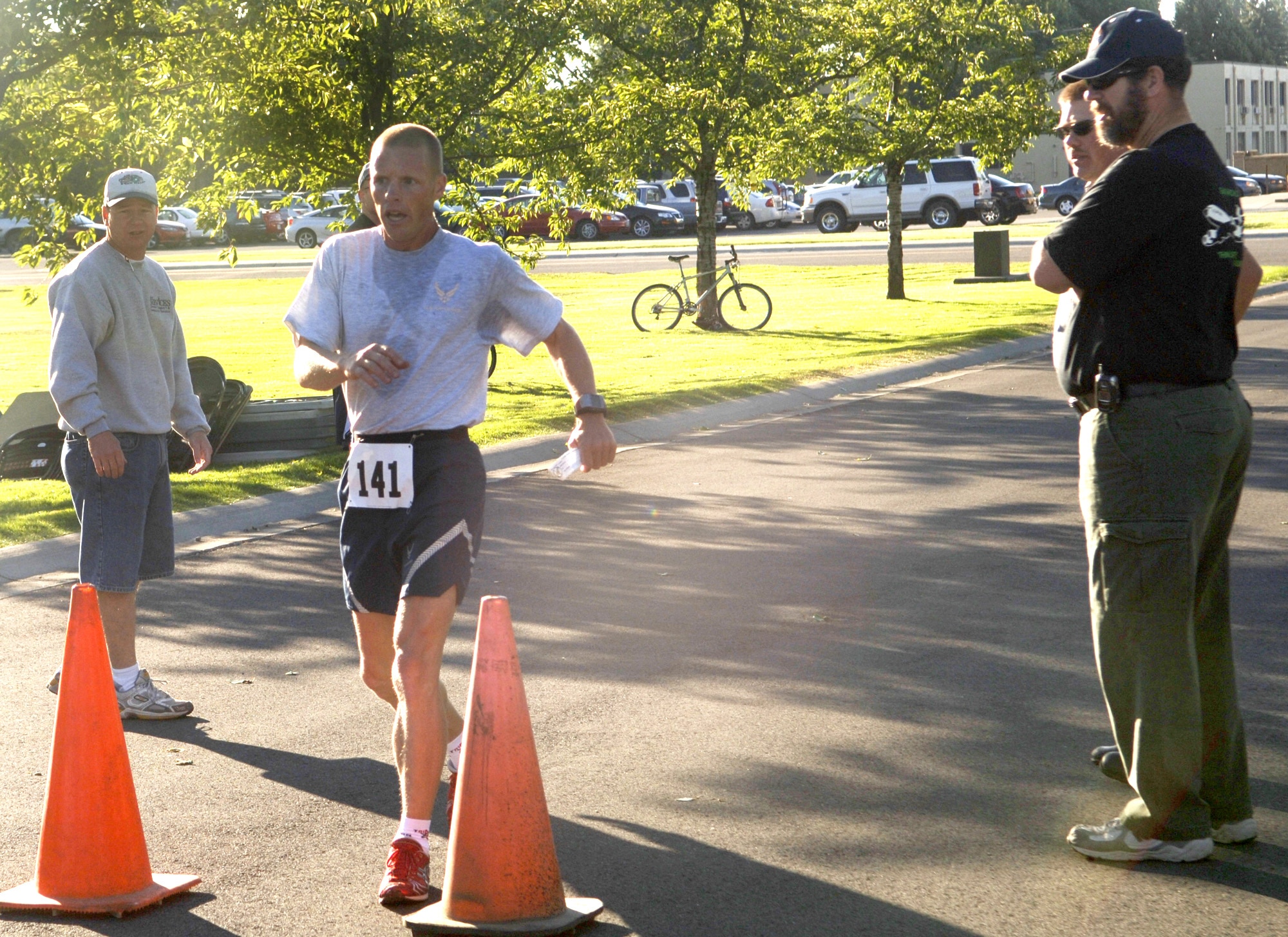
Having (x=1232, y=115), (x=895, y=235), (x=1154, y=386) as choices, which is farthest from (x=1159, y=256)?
(x=1232, y=115)

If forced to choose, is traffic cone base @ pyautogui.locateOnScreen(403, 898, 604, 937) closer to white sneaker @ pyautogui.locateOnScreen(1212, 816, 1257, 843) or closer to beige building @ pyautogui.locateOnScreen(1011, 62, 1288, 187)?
white sneaker @ pyautogui.locateOnScreen(1212, 816, 1257, 843)

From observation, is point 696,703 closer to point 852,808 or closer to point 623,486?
point 852,808

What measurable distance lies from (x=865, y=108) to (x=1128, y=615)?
19.7m

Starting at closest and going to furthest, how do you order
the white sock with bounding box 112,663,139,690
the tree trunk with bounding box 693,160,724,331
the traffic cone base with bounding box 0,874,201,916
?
the traffic cone base with bounding box 0,874,201,916 < the white sock with bounding box 112,663,139,690 < the tree trunk with bounding box 693,160,724,331

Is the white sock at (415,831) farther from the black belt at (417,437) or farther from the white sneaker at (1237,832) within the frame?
A: the white sneaker at (1237,832)

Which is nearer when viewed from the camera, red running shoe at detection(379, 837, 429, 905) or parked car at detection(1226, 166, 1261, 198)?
red running shoe at detection(379, 837, 429, 905)

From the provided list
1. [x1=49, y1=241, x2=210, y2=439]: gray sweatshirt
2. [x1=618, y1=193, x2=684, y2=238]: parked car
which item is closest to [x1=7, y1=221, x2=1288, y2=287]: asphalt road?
[x1=618, y1=193, x2=684, y2=238]: parked car

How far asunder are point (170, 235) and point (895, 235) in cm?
3714

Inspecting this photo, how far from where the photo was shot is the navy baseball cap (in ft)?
12.1

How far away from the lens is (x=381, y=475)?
3961mm

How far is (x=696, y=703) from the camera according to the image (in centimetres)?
539

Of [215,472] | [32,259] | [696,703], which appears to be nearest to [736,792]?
[696,703]

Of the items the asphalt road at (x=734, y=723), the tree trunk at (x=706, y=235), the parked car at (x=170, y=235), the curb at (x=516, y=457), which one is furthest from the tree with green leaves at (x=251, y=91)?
the parked car at (x=170, y=235)

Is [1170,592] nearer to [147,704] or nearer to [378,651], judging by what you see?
[378,651]
